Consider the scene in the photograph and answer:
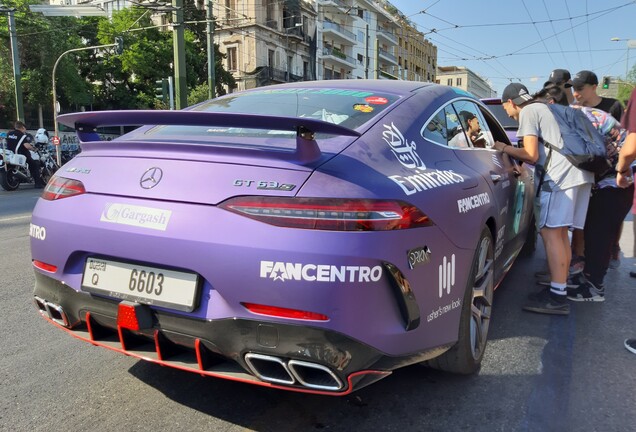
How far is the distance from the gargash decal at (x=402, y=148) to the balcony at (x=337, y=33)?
177ft

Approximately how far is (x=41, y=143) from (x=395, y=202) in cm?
1571

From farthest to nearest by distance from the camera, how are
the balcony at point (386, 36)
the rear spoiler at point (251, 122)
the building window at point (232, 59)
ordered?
the balcony at point (386, 36)
the building window at point (232, 59)
the rear spoiler at point (251, 122)

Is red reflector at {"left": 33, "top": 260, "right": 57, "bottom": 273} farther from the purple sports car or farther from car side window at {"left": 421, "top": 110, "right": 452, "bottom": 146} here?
car side window at {"left": 421, "top": 110, "right": 452, "bottom": 146}

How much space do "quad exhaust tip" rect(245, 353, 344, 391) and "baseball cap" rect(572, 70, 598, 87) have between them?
4.09m

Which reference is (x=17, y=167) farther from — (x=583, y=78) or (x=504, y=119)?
(x=583, y=78)

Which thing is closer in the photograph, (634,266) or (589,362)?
(589,362)

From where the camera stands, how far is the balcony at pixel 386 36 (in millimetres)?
65338

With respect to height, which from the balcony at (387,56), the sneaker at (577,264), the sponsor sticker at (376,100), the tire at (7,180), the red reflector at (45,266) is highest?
the balcony at (387,56)

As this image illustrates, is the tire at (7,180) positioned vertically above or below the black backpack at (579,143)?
below

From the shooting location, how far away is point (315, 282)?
5.59 ft

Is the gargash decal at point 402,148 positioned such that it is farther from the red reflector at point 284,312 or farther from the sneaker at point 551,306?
the sneaker at point 551,306

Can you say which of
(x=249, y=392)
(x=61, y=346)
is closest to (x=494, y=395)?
(x=249, y=392)

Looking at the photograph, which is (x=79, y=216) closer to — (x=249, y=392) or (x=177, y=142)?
(x=177, y=142)

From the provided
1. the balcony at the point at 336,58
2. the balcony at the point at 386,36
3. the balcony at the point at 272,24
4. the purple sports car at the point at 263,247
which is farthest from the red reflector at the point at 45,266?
the balcony at the point at 386,36
